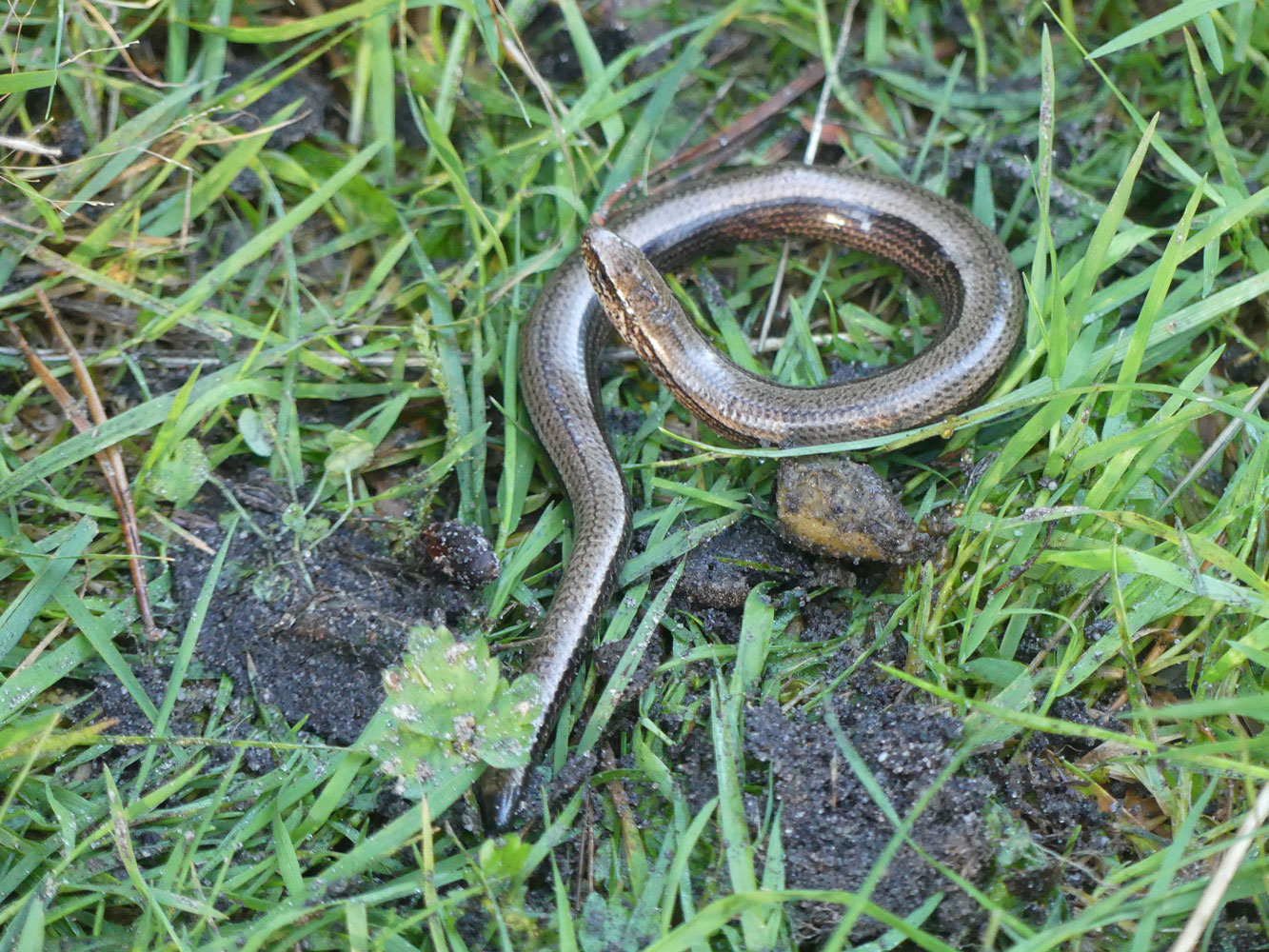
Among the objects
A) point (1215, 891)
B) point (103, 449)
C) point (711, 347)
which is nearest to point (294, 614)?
point (103, 449)

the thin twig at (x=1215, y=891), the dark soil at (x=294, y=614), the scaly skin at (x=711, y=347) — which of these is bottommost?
the dark soil at (x=294, y=614)

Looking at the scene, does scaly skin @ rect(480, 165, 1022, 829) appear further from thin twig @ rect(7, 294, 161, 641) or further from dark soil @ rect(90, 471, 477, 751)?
thin twig @ rect(7, 294, 161, 641)

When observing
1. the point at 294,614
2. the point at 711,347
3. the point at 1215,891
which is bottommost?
the point at 294,614

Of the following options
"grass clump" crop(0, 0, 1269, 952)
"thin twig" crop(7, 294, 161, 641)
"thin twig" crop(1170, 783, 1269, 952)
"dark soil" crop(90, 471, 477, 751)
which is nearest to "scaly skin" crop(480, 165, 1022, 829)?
"grass clump" crop(0, 0, 1269, 952)

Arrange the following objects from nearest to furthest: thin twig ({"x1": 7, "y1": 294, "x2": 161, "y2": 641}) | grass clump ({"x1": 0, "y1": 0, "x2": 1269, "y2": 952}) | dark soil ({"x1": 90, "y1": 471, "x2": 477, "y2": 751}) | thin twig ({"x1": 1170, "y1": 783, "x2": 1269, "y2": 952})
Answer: thin twig ({"x1": 1170, "y1": 783, "x2": 1269, "y2": 952}), grass clump ({"x1": 0, "y1": 0, "x2": 1269, "y2": 952}), dark soil ({"x1": 90, "y1": 471, "x2": 477, "y2": 751}), thin twig ({"x1": 7, "y1": 294, "x2": 161, "y2": 641})

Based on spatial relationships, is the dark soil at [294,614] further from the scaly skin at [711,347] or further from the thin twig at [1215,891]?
the thin twig at [1215,891]

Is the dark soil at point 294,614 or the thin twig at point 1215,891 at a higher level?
the thin twig at point 1215,891

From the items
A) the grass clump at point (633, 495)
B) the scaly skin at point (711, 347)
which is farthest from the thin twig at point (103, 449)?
the scaly skin at point (711, 347)

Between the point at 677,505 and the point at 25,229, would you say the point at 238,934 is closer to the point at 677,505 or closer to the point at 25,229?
the point at 677,505

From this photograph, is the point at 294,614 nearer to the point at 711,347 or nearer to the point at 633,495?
the point at 633,495

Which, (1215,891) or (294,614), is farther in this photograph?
(294,614)

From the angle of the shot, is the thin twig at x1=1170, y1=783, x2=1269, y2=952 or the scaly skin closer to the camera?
the thin twig at x1=1170, y1=783, x2=1269, y2=952

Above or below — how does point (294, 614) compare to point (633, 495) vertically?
below

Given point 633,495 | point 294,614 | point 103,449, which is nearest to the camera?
point 294,614
